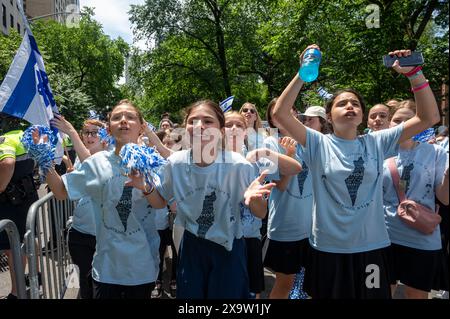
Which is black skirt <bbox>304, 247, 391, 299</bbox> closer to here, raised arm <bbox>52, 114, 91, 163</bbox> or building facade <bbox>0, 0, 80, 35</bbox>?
raised arm <bbox>52, 114, 91, 163</bbox>

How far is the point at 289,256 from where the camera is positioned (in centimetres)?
336

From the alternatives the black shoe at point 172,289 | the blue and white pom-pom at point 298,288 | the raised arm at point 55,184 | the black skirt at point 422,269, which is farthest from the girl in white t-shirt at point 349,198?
the black shoe at point 172,289

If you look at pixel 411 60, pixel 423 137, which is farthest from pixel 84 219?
pixel 423 137

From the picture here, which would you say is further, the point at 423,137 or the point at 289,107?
the point at 423,137

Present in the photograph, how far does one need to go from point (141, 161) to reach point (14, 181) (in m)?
2.15

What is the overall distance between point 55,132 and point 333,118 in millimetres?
2184

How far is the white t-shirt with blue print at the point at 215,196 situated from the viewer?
2.31 metres

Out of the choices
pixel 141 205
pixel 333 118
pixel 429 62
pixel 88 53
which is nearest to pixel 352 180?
pixel 333 118

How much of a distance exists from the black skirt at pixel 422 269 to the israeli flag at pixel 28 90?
9.21 ft

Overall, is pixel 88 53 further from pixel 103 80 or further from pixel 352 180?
pixel 352 180

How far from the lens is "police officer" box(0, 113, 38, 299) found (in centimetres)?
350

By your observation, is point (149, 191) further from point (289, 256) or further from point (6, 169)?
point (6, 169)

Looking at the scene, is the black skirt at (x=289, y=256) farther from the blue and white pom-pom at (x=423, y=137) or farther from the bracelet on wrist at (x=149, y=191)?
the bracelet on wrist at (x=149, y=191)

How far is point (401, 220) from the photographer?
2949mm
